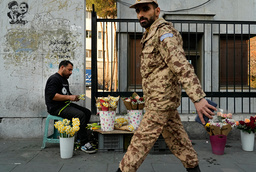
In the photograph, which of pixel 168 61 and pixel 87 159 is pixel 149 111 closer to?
pixel 168 61

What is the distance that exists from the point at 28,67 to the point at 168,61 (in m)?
4.13

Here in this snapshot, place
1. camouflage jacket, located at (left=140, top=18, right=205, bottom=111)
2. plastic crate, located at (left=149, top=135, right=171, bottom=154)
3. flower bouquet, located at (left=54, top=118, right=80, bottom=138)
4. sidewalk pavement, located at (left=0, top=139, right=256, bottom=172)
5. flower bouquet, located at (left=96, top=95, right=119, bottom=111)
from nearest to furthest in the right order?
1. camouflage jacket, located at (left=140, top=18, right=205, bottom=111)
2. sidewalk pavement, located at (left=0, top=139, right=256, bottom=172)
3. flower bouquet, located at (left=54, top=118, right=80, bottom=138)
4. flower bouquet, located at (left=96, top=95, right=119, bottom=111)
5. plastic crate, located at (left=149, top=135, right=171, bottom=154)

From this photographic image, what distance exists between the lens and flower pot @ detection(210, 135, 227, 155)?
4.21m

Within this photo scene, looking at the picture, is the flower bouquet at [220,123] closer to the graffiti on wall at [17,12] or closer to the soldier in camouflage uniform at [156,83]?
the soldier in camouflage uniform at [156,83]

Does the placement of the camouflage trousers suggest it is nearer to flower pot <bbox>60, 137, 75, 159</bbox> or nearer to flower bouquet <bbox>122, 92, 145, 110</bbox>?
flower bouquet <bbox>122, 92, 145, 110</bbox>

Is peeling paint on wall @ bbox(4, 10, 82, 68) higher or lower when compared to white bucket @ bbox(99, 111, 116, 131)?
higher

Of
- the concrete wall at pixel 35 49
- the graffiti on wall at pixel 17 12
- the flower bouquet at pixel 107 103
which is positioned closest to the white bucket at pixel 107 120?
the flower bouquet at pixel 107 103

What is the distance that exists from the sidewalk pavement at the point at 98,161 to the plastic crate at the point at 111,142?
0.10 meters

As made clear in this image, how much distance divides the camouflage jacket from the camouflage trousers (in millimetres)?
127

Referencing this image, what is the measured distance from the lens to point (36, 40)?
5.36 metres

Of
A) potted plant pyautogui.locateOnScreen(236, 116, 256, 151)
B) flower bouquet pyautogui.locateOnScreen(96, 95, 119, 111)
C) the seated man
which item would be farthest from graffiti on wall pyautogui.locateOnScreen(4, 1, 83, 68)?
potted plant pyautogui.locateOnScreen(236, 116, 256, 151)

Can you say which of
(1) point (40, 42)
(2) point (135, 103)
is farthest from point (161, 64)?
(1) point (40, 42)

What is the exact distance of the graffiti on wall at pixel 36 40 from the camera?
5.36 m

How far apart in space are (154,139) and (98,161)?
5.75 ft
